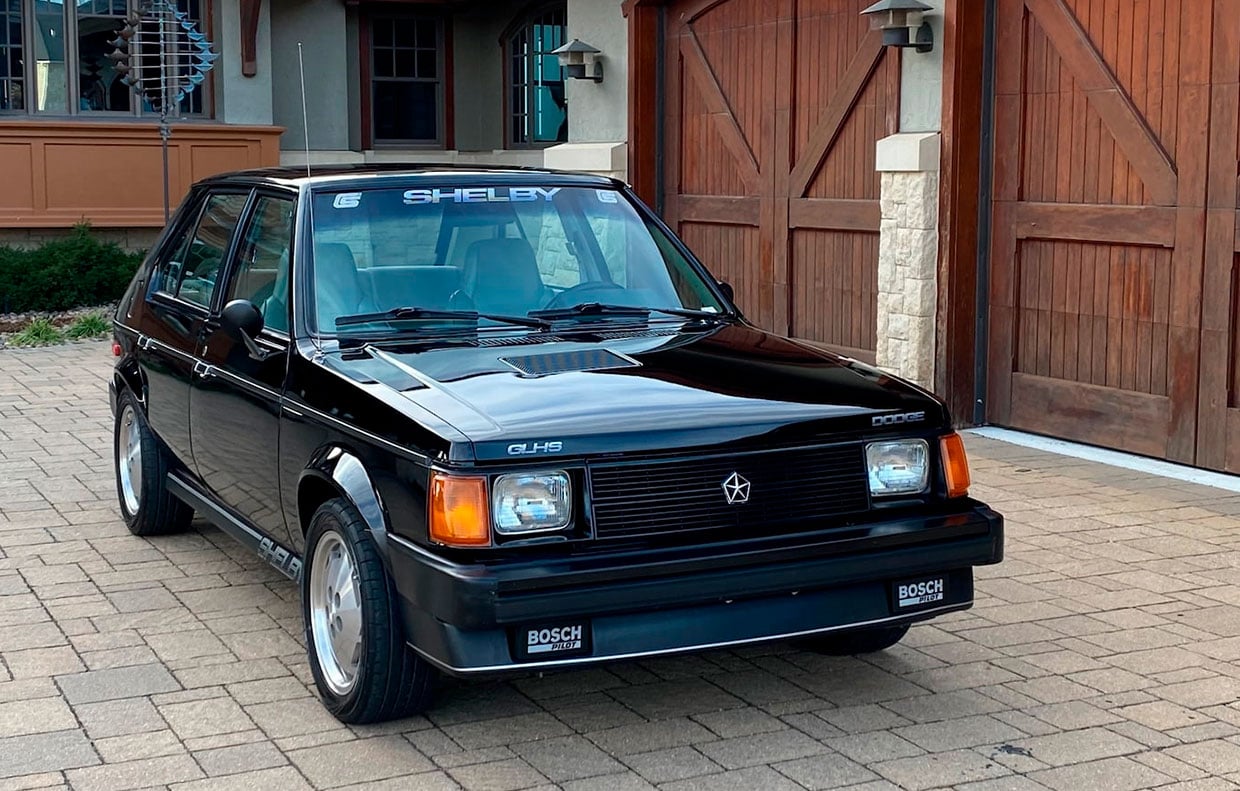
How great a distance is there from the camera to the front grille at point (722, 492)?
4270mm

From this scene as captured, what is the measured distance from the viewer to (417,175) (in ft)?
18.8

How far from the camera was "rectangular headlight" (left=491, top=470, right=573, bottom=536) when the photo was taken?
4.19m

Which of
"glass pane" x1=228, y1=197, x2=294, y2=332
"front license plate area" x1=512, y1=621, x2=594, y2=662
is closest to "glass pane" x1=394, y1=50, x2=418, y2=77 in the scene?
"glass pane" x1=228, y1=197, x2=294, y2=332

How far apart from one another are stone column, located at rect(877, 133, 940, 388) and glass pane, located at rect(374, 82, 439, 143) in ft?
41.3

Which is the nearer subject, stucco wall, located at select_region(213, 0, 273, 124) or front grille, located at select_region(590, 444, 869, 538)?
front grille, located at select_region(590, 444, 869, 538)

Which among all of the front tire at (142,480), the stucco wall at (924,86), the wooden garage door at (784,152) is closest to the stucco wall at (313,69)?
the wooden garage door at (784,152)

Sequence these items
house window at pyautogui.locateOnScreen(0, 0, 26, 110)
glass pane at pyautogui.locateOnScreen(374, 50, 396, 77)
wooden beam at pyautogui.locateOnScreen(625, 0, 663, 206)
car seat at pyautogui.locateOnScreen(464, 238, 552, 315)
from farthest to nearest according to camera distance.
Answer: glass pane at pyautogui.locateOnScreen(374, 50, 396, 77), house window at pyautogui.locateOnScreen(0, 0, 26, 110), wooden beam at pyautogui.locateOnScreen(625, 0, 663, 206), car seat at pyautogui.locateOnScreen(464, 238, 552, 315)

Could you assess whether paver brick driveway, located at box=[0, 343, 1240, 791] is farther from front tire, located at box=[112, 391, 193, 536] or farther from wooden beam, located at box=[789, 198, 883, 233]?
wooden beam, located at box=[789, 198, 883, 233]

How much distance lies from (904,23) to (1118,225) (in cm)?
186

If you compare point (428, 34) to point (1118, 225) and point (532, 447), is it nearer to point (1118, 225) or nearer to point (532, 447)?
point (1118, 225)

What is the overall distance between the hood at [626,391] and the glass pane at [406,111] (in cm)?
1670

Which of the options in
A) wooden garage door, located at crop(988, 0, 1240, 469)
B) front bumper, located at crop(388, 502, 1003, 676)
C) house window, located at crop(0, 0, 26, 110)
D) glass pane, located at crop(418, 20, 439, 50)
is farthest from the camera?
glass pane, located at crop(418, 20, 439, 50)

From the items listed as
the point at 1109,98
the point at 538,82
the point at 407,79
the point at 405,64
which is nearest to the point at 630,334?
the point at 1109,98

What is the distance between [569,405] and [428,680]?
0.92m
